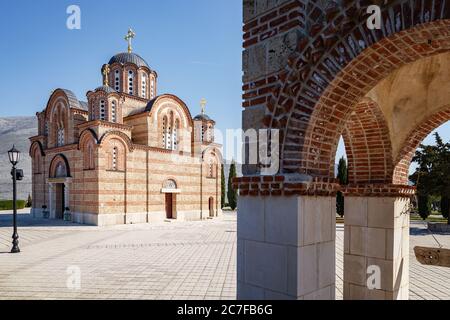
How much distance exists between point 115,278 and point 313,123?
7.05 metres

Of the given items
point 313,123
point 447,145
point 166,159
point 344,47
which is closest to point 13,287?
point 313,123

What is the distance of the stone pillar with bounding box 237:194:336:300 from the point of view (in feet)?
9.50

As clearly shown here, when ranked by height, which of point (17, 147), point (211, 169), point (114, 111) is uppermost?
point (17, 147)

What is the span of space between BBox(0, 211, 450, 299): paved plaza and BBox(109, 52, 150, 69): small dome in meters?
15.1

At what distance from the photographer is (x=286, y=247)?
2934 millimetres

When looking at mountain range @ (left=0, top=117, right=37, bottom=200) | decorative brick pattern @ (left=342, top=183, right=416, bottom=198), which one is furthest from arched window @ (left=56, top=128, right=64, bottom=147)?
mountain range @ (left=0, top=117, right=37, bottom=200)

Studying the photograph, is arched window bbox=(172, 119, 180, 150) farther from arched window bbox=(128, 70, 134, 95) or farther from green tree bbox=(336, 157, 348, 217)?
green tree bbox=(336, 157, 348, 217)

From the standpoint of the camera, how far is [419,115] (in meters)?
4.80

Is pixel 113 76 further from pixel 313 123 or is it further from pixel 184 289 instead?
pixel 313 123

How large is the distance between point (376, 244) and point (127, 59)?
79.3ft

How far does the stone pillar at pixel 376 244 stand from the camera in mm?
4637

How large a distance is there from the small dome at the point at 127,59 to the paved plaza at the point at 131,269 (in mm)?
15070

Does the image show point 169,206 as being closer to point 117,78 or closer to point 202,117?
point 202,117

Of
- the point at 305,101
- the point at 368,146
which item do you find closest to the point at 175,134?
the point at 368,146
